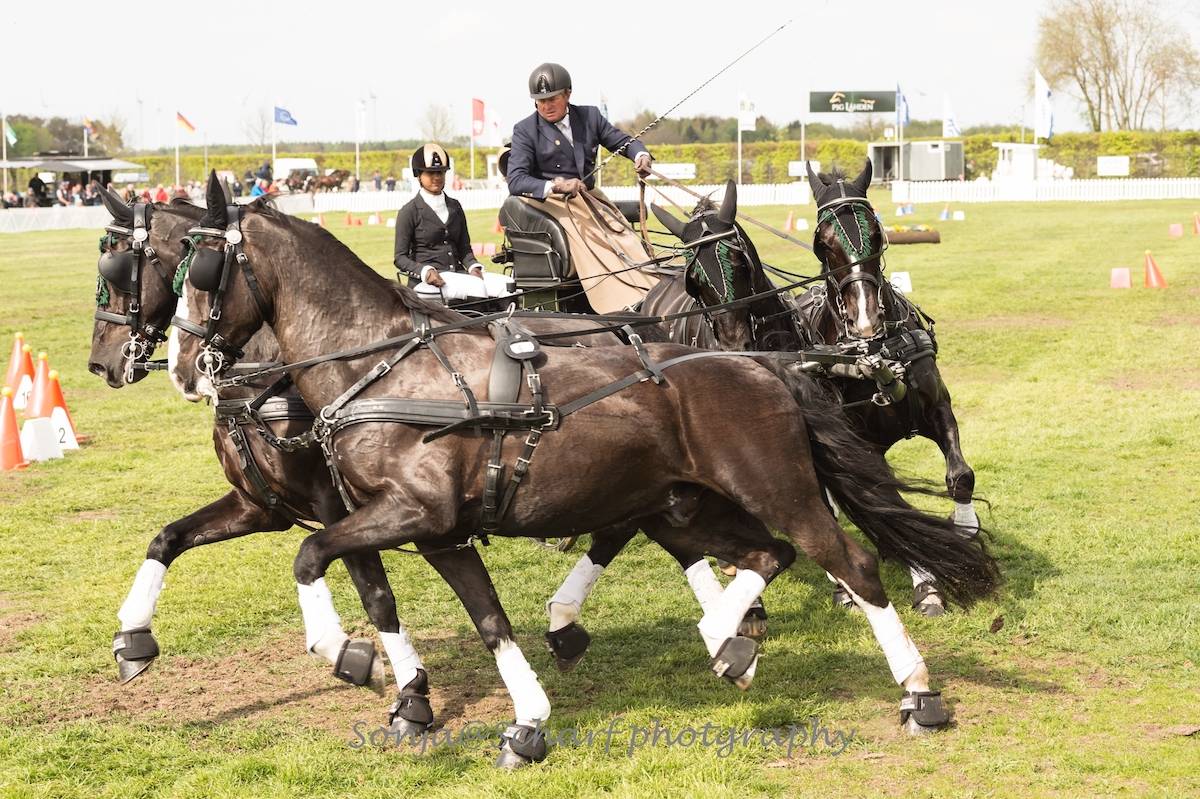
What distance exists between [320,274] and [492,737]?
7.85 feet

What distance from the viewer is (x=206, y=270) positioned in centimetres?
585

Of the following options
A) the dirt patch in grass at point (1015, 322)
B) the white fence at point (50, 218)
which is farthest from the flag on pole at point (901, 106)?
the dirt patch in grass at point (1015, 322)

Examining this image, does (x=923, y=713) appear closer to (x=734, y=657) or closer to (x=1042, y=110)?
(x=734, y=657)

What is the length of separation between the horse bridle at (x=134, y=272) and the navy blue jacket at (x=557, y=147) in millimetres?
2938

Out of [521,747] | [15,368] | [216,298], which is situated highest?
[216,298]

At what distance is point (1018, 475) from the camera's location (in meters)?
11.3

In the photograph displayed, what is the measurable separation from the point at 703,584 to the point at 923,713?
5.00ft

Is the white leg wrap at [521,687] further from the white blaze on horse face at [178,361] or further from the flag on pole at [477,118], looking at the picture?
the flag on pole at [477,118]

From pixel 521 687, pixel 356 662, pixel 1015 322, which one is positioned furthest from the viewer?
pixel 1015 322

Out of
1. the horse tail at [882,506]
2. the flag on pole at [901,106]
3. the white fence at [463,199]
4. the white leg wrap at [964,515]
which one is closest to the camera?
the horse tail at [882,506]

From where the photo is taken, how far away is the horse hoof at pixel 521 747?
230 inches

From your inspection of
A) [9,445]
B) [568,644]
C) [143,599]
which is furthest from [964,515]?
[9,445]

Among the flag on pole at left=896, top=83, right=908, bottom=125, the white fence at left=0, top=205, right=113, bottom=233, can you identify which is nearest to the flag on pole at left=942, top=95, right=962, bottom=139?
the flag on pole at left=896, top=83, right=908, bottom=125

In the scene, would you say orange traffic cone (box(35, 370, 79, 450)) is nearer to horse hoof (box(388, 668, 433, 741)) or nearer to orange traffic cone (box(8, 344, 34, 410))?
orange traffic cone (box(8, 344, 34, 410))
